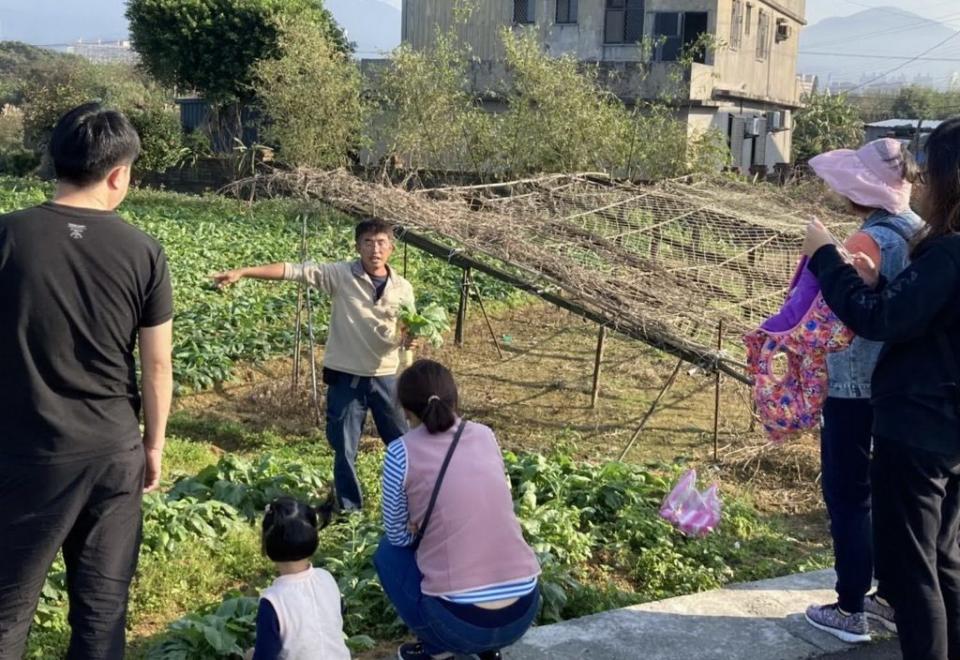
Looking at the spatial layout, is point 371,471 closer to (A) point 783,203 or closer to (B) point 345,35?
(A) point 783,203

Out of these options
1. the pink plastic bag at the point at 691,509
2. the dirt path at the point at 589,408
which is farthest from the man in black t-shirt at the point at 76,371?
the dirt path at the point at 589,408

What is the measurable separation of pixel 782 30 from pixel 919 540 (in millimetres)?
32403

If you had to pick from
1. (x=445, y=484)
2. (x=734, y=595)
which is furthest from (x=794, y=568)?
(x=445, y=484)

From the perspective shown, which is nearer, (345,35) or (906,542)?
(906,542)

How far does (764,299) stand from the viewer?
27.1ft

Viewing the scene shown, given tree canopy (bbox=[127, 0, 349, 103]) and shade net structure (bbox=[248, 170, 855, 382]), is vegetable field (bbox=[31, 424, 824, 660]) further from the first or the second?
tree canopy (bbox=[127, 0, 349, 103])

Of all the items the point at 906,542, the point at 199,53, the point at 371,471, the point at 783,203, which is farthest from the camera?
the point at 199,53

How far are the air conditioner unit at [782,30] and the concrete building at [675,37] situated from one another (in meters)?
1.30

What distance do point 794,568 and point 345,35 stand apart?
85.2 feet

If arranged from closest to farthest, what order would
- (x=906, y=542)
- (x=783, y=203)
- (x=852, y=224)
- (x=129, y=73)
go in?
(x=906, y=542), (x=852, y=224), (x=783, y=203), (x=129, y=73)

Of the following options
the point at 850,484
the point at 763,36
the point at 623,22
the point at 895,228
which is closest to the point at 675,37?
the point at 623,22

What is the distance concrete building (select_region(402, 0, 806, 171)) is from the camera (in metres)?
26.9

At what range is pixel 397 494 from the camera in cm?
343

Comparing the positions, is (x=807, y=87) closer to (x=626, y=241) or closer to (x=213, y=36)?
(x=213, y=36)
